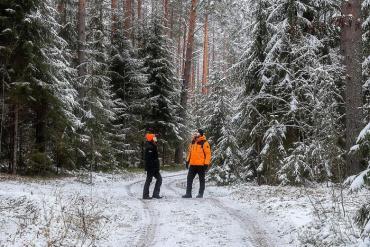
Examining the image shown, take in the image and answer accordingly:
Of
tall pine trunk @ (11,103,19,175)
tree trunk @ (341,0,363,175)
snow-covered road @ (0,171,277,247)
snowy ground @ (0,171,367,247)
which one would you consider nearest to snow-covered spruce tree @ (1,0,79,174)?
tall pine trunk @ (11,103,19,175)

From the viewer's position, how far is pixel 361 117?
38.2 ft

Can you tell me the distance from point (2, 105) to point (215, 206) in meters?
9.20

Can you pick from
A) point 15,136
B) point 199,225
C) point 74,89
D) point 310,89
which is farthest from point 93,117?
point 199,225

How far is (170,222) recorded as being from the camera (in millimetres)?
9031

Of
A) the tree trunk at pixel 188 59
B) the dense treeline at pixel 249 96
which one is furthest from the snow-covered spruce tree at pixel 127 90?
the dense treeline at pixel 249 96

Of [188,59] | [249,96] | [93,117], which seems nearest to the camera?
[249,96]

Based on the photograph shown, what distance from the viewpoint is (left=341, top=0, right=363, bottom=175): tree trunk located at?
11.5 metres

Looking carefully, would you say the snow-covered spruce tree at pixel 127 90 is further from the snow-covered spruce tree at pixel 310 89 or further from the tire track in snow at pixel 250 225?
the tire track in snow at pixel 250 225

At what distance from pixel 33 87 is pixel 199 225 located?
10.2 m

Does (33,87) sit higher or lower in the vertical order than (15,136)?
higher

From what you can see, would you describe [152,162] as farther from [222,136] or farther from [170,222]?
[222,136]

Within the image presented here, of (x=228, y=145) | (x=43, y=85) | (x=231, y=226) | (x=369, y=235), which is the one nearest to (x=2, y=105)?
(x=43, y=85)

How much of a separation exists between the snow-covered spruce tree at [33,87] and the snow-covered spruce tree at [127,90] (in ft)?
30.8

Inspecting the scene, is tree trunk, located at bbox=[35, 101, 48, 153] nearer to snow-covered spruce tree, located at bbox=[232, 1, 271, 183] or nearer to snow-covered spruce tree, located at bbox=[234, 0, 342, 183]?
snow-covered spruce tree, located at bbox=[232, 1, 271, 183]
